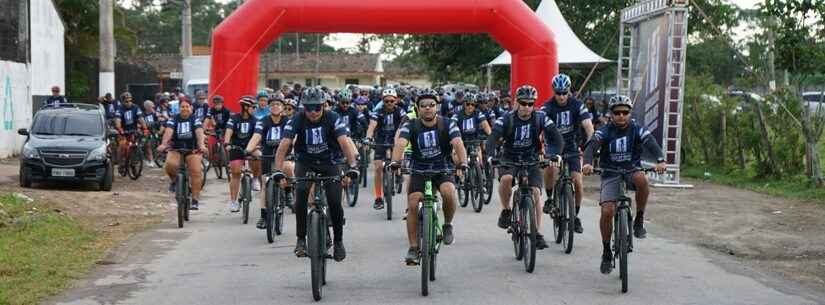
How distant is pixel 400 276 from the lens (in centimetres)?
1023

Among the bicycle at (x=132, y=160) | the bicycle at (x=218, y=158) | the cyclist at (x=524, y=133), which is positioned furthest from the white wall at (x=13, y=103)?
the cyclist at (x=524, y=133)

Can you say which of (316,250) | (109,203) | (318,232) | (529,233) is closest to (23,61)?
(109,203)

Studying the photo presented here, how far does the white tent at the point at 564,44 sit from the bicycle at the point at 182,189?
53.8ft

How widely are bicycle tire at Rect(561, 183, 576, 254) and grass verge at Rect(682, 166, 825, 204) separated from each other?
7.60m

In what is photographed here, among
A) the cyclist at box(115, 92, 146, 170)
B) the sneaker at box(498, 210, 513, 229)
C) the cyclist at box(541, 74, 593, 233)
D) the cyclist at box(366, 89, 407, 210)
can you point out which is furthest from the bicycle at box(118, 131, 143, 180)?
the sneaker at box(498, 210, 513, 229)

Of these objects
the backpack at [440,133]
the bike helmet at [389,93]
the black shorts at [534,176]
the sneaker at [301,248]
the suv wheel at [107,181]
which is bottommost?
the suv wheel at [107,181]

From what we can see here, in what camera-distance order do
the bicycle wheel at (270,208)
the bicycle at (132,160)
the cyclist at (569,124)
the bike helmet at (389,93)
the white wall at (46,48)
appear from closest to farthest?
the cyclist at (569,124), the bicycle wheel at (270,208), the bike helmet at (389,93), the bicycle at (132,160), the white wall at (46,48)

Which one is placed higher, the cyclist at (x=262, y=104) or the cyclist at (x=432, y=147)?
the cyclist at (x=262, y=104)

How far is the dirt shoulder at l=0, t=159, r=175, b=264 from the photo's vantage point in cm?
1441

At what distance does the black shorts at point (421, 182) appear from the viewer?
9.90 meters

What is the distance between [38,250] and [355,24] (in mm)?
11923

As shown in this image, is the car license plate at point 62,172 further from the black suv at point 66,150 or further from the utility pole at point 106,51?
the utility pole at point 106,51

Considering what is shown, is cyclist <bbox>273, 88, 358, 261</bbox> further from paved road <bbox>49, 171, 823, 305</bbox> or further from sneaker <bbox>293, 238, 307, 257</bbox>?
paved road <bbox>49, 171, 823, 305</bbox>

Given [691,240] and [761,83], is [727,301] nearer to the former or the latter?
[691,240]
